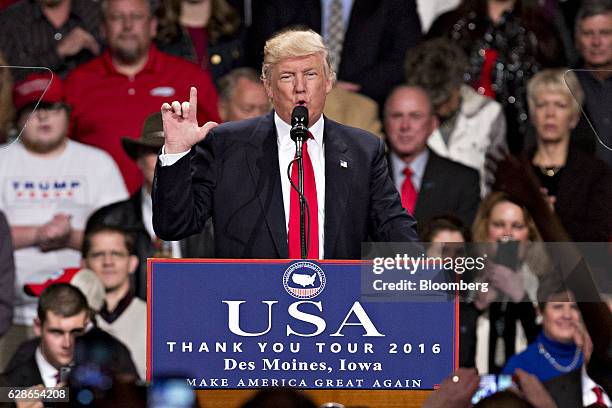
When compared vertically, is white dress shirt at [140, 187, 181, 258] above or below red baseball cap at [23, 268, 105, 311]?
above

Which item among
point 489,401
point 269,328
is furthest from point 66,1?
point 489,401

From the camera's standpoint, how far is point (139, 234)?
6285mm

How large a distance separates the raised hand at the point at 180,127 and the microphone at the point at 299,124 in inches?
11.2

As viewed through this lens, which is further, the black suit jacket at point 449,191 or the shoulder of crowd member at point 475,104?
the shoulder of crowd member at point 475,104

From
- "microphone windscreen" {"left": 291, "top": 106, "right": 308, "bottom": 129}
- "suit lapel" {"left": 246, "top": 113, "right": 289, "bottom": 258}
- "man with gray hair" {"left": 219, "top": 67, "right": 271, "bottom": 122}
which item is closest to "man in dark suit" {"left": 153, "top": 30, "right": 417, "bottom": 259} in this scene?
"suit lapel" {"left": 246, "top": 113, "right": 289, "bottom": 258}

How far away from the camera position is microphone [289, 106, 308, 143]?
12.1ft

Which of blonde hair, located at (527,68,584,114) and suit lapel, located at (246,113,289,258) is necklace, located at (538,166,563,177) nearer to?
blonde hair, located at (527,68,584,114)

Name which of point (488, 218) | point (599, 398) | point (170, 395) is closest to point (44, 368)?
point (170, 395)

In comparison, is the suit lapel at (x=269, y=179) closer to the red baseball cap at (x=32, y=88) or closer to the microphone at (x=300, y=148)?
the microphone at (x=300, y=148)

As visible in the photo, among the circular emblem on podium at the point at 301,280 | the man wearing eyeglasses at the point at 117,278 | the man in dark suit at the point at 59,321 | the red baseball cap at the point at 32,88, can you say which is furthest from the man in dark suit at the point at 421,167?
the circular emblem on podium at the point at 301,280

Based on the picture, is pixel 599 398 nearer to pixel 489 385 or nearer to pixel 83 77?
pixel 489 385

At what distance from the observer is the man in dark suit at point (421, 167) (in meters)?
6.40

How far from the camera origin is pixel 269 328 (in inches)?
142

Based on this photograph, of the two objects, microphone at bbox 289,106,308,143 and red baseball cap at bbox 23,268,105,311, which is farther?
red baseball cap at bbox 23,268,105,311
